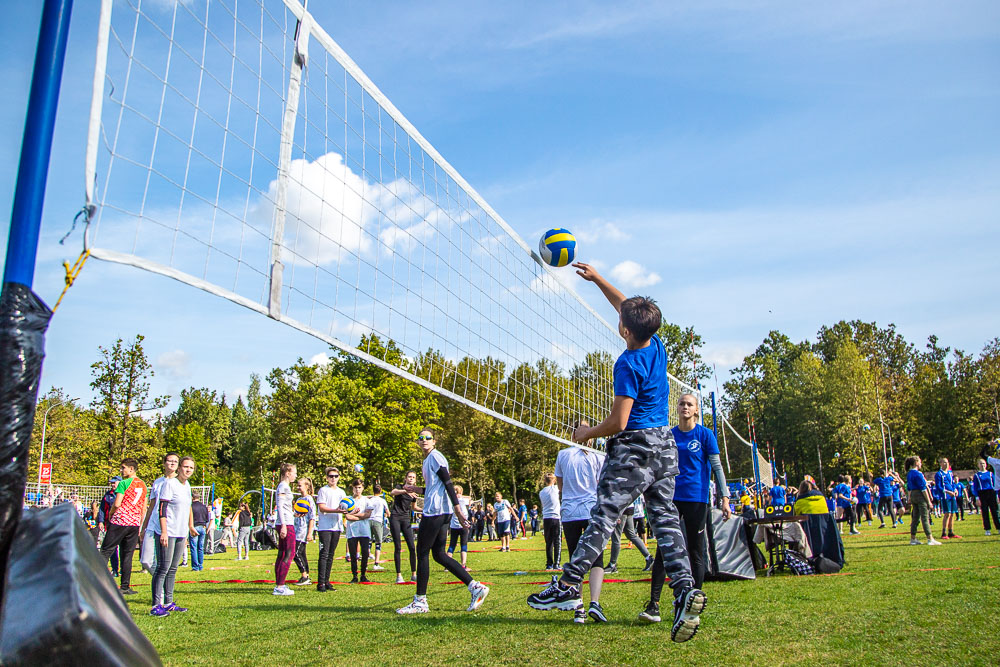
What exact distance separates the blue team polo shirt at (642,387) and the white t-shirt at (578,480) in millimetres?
3538

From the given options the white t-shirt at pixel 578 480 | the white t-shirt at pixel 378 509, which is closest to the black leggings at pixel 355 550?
the white t-shirt at pixel 378 509

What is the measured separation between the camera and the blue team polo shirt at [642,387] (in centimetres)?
442

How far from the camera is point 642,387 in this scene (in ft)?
14.8

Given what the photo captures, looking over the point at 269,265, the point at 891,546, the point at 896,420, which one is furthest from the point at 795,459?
the point at 269,265

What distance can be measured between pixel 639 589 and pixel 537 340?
3.18 metres

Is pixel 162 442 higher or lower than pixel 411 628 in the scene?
higher

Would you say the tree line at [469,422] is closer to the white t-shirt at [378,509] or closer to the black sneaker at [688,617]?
the white t-shirt at [378,509]

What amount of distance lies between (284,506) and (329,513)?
813mm

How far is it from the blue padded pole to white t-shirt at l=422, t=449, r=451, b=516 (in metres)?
5.29

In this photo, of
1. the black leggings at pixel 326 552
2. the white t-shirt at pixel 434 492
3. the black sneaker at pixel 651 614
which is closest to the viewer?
the black sneaker at pixel 651 614

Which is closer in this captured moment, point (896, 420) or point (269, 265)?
point (269, 265)

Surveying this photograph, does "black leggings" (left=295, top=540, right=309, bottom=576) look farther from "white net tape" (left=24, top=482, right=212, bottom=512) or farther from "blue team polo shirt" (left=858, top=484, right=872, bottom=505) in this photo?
"blue team polo shirt" (left=858, top=484, right=872, bottom=505)

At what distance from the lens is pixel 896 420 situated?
5303 cm

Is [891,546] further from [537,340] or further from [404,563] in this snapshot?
[404,563]
